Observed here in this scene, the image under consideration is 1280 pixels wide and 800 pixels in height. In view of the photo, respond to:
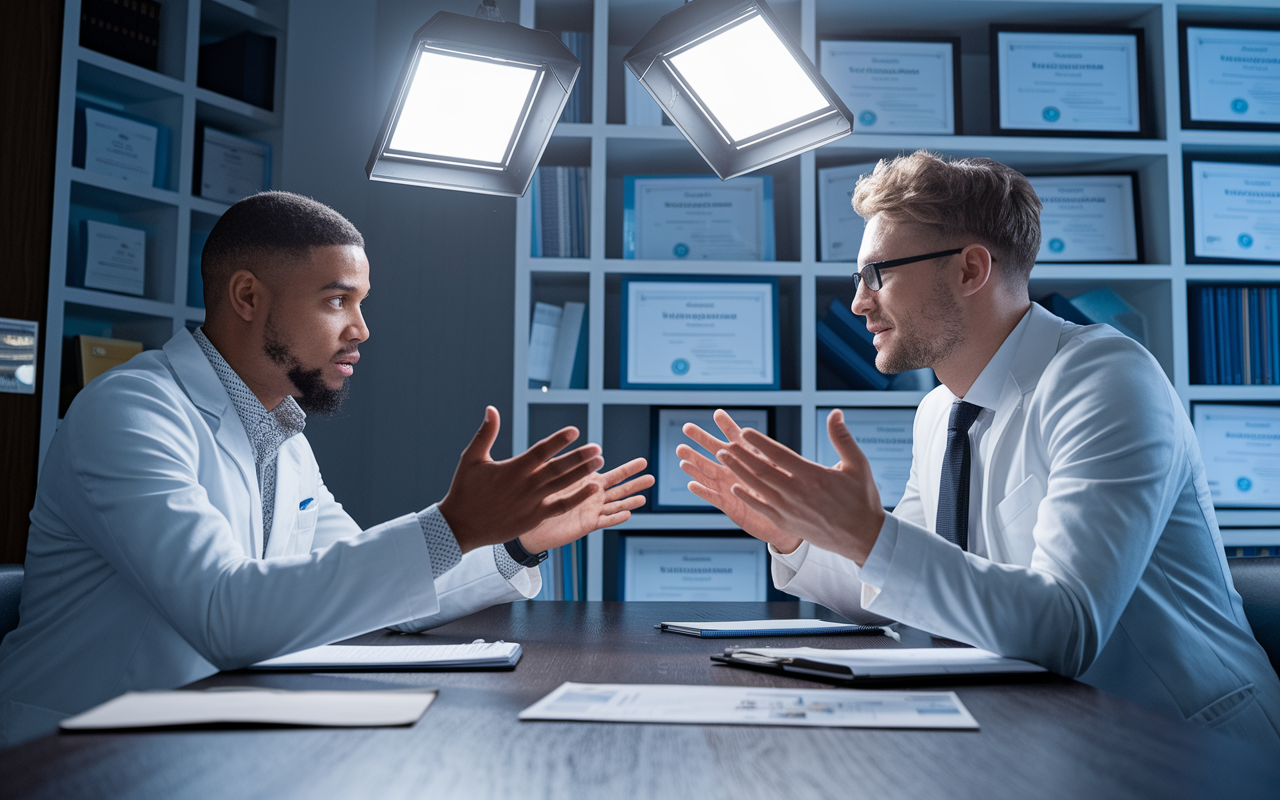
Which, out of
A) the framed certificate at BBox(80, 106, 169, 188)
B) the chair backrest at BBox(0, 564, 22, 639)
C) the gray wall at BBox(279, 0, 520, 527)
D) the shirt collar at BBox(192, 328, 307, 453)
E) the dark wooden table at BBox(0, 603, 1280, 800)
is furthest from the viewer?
the gray wall at BBox(279, 0, 520, 527)

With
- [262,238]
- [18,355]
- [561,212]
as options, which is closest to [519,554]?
[262,238]

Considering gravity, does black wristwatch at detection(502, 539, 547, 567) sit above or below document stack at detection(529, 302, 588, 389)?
below

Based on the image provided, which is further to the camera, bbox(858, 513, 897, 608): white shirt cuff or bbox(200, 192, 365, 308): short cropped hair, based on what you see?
bbox(200, 192, 365, 308): short cropped hair

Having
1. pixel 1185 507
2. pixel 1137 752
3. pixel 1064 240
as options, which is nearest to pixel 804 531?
pixel 1137 752

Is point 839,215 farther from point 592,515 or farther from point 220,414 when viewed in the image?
point 220,414

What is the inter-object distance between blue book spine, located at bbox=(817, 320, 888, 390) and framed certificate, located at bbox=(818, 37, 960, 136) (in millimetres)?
599

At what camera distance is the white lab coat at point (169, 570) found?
1062 millimetres

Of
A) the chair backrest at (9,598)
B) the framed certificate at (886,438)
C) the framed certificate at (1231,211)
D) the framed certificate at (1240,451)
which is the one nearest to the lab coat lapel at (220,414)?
the chair backrest at (9,598)

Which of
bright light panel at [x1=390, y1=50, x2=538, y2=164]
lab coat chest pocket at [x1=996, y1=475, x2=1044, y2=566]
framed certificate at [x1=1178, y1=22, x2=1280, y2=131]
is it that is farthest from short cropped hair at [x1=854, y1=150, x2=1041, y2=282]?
framed certificate at [x1=1178, y1=22, x2=1280, y2=131]

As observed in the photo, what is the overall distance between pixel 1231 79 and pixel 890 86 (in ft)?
3.22

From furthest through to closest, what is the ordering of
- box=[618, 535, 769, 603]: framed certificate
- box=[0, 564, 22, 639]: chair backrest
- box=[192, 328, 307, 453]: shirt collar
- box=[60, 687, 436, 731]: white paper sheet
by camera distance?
box=[618, 535, 769, 603]: framed certificate
box=[192, 328, 307, 453]: shirt collar
box=[0, 564, 22, 639]: chair backrest
box=[60, 687, 436, 731]: white paper sheet

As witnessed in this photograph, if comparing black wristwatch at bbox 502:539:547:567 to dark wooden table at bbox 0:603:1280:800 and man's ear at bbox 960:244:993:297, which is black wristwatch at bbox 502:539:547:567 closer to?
dark wooden table at bbox 0:603:1280:800

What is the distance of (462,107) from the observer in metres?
1.53

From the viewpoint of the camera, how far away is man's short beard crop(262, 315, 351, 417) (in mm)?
1620
